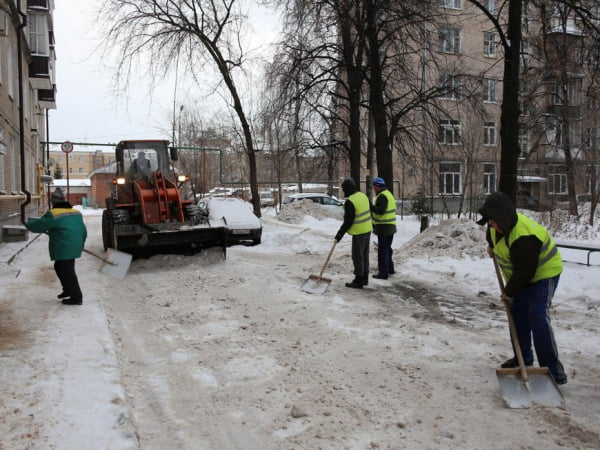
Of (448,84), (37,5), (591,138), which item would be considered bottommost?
(591,138)

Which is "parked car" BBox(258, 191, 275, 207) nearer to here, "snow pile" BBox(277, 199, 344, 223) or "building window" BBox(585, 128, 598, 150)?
"snow pile" BBox(277, 199, 344, 223)

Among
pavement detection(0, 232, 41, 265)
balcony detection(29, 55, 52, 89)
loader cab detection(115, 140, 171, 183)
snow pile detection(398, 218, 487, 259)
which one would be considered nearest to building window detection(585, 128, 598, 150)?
snow pile detection(398, 218, 487, 259)

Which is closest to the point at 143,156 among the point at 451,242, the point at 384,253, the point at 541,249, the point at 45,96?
the point at 384,253

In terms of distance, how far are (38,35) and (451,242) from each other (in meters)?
20.2

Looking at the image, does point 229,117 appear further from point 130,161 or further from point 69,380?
point 69,380

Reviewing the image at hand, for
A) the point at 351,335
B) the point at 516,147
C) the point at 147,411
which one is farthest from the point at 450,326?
the point at 516,147

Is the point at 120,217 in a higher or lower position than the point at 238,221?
higher

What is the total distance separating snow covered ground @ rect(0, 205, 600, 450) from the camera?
3.52 metres

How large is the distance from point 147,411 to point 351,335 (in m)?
2.59

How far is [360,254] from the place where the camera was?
333 inches

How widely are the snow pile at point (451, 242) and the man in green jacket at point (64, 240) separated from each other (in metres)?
6.91

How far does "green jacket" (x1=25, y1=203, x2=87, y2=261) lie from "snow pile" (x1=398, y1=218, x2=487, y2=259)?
6.96 m

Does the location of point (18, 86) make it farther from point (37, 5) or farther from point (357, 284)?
point (357, 284)

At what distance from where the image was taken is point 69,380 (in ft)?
13.9
